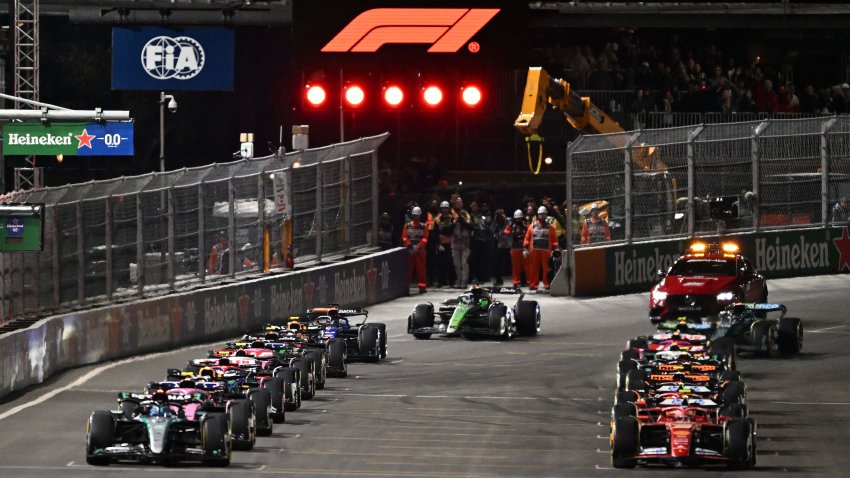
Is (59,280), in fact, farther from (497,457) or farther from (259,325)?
(497,457)

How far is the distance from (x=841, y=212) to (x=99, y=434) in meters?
22.4

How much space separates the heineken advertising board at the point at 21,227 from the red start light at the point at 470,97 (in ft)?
36.2

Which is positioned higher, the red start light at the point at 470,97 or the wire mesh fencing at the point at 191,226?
the red start light at the point at 470,97

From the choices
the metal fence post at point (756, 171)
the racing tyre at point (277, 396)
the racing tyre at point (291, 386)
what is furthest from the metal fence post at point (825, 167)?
the racing tyre at point (277, 396)

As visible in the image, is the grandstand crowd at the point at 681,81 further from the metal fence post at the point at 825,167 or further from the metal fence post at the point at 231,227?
the metal fence post at the point at 231,227

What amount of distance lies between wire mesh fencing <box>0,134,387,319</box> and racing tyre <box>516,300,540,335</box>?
5146mm

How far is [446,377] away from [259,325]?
6501 mm

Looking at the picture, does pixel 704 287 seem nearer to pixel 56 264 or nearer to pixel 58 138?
pixel 56 264

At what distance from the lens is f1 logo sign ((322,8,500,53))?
36.0 meters

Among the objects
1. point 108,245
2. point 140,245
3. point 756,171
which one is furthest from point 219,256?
point 756,171

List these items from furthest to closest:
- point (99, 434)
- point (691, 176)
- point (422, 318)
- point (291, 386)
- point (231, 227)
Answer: point (691, 176) → point (231, 227) → point (422, 318) → point (291, 386) → point (99, 434)

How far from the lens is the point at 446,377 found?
950 inches

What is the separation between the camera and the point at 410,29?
120 ft

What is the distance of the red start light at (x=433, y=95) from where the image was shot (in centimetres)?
3206
